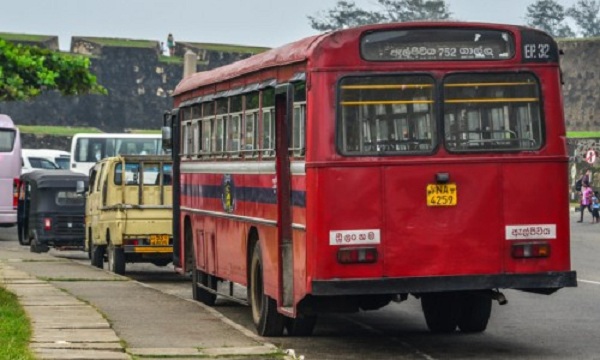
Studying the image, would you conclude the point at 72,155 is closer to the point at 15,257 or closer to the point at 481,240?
the point at 15,257

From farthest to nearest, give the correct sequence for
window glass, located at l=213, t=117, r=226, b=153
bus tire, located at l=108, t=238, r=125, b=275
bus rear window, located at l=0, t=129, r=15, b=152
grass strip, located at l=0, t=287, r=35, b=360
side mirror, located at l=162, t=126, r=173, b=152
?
bus rear window, located at l=0, t=129, r=15, b=152
bus tire, located at l=108, t=238, r=125, b=275
side mirror, located at l=162, t=126, r=173, b=152
window glass, located at l=213, t=117, r=226, b=153
grass strip, located at l=0, t=287, r=35, b=360

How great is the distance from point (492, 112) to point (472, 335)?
2814 mm

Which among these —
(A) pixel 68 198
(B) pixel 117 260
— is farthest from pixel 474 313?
(A) pixel 68 198

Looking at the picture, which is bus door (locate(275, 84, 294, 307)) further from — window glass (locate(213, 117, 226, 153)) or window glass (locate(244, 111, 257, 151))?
window glass (locate(213, 117, 226, 153))

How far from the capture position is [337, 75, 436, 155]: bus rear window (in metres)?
14.8

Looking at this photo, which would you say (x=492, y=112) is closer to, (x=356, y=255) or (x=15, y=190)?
(x=356, y=255)

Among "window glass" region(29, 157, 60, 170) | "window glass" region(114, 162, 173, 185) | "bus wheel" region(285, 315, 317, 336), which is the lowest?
"bus wheel" region(285, 315, 317, 336)

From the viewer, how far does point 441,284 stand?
1484 centimetres

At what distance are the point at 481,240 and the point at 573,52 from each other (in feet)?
261

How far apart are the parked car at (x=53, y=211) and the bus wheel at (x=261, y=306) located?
19.5 meters

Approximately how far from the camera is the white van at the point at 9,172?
148 ft

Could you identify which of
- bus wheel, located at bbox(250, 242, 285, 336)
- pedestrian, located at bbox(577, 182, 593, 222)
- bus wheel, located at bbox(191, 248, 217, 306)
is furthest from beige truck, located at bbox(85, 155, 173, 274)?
pedestrian, located at bbox(577, 182, 593, 222)

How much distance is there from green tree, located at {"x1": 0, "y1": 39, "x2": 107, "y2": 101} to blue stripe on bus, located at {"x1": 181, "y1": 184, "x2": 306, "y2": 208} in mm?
1711

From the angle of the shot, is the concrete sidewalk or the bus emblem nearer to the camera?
the concrete sidewalk
